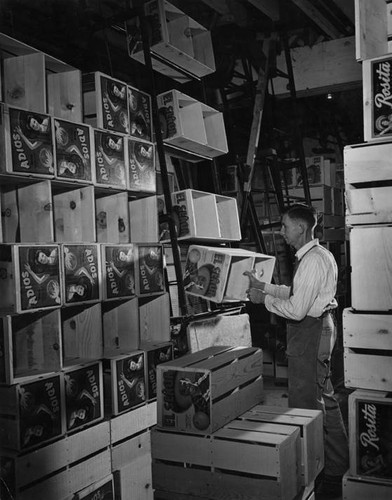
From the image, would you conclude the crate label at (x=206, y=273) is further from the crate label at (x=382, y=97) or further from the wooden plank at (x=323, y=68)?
the wooden plank at (x=323, y=68)

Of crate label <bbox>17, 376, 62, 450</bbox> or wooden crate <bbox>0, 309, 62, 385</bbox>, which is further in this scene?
wooden crate <bbox>0, 309, 62, 385</bbox>

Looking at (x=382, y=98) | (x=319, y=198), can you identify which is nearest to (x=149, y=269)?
(x=382, y=98)

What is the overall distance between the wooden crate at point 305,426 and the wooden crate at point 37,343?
4.17ft

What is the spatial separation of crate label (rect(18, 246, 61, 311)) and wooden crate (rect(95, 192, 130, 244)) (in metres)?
0.76

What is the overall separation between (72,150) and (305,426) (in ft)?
7.65

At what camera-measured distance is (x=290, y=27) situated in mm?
6535

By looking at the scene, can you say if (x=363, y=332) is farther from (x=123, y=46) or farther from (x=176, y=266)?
(x=123, y=46)

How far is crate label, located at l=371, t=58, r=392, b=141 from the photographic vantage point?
313 cm

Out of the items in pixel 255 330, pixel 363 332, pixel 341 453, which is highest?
pixel 363 332

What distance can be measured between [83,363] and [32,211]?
109 centimetres

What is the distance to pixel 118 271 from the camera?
4148 mm

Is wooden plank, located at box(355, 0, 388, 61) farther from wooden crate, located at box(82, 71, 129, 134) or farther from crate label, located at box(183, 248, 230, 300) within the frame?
wooden crate, located at box(82, 71, 129, 134)

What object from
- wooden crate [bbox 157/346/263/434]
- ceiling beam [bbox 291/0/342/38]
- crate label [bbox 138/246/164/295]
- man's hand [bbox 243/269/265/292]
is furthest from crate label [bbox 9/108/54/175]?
ceiling beam [bbox 291/0/342/38]

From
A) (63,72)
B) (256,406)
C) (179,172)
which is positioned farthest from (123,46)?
(256,406)
